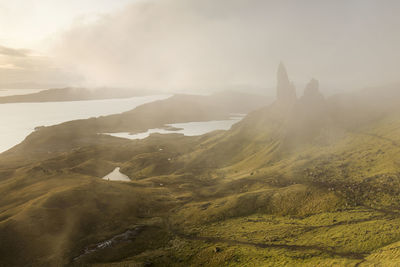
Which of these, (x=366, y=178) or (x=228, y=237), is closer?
(x=228, y=237)

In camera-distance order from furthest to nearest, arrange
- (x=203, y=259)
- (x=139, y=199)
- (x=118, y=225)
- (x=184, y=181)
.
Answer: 1. (x=184, y=181)
2. (x=139, y=199)
3. (x=118, y=225)
4. (x=203, y=259)

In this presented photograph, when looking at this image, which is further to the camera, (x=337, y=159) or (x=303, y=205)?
(x=337, y=159)

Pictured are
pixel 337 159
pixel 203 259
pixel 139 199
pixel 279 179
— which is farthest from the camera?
pixel 337 159

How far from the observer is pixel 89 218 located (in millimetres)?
94000

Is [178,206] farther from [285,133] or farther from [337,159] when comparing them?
[285,133]

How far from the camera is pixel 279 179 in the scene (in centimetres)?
12406

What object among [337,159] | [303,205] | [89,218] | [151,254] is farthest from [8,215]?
[337,159]

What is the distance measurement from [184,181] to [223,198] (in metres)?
42.7

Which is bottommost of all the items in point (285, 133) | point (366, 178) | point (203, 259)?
point (203, 259)

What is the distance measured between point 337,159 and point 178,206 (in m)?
89.9

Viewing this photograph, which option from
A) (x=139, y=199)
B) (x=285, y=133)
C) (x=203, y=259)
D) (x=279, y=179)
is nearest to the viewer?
(x=203, y=259)

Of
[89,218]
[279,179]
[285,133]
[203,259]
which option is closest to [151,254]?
[203,259]

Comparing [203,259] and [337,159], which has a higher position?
[337,159]

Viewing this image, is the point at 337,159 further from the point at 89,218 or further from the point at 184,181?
the point at 89,218
